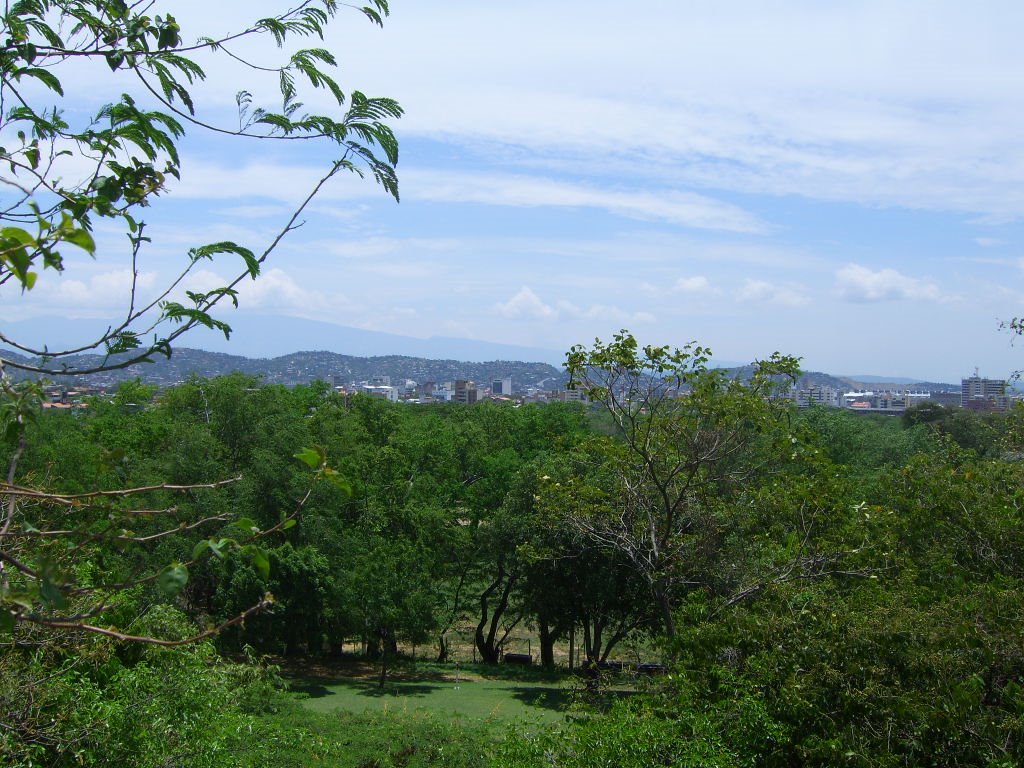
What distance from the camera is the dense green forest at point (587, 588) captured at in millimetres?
6457

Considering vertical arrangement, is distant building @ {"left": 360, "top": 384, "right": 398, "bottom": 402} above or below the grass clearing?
above

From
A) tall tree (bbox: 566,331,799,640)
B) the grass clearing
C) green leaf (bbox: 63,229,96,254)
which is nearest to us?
green leaf (bbox: 63,229,96,254)

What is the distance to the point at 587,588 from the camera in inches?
784

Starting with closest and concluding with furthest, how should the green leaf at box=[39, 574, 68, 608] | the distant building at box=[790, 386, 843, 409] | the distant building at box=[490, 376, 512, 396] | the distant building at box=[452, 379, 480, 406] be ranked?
the green leaf at box=[39, 574, 68, 608], the distant building at box=[790, 386, 843, 409], the distant building at box=[452, 379, 480, 406], the distant building at box=[490, 376, 512, 396]

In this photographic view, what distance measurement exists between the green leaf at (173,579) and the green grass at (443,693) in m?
15.4

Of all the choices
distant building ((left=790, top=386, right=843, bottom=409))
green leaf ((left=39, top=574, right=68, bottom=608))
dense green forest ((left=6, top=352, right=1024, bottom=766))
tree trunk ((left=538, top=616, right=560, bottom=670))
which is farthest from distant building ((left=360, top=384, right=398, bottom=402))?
green leaf ((left=39, top=574, right=68, bottom=608))

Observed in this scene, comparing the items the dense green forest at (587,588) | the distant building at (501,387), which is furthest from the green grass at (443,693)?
the distant building at (501,387)

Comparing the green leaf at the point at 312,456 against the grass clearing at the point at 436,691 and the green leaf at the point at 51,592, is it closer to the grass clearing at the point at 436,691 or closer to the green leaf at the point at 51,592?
the green leaf at the point at 51,592

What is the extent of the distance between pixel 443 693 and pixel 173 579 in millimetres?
21149

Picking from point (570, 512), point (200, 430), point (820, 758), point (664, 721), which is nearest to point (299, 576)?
point (200, 430)

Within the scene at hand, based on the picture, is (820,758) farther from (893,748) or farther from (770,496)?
(770,496)

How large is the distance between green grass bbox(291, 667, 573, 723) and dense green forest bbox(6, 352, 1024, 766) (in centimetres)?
109

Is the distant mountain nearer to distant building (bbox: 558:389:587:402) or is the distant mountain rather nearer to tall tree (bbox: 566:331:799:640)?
distant building (bbox: 558:389:587:402)

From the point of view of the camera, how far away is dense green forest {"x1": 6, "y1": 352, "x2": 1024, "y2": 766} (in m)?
6.46
